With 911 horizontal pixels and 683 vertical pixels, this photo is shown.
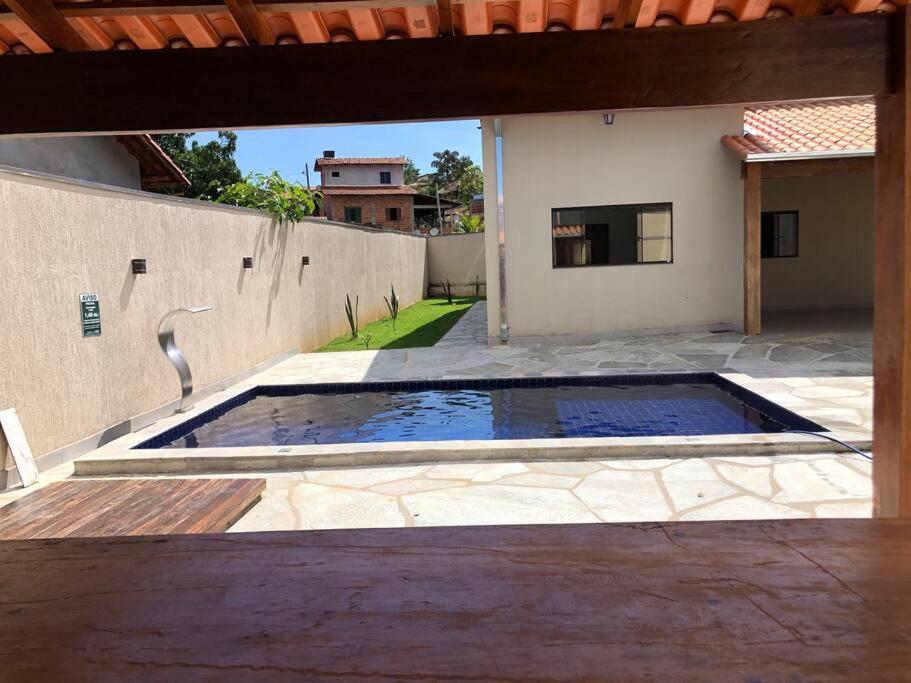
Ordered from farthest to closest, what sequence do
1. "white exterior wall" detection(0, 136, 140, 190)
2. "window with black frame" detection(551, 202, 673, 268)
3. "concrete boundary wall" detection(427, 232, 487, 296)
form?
1. "concrete boundary wall" detection(427, 232, 487, 296)
2. "window with black frame" detection(551, 202, 673, 268)
3. "white exterior wall" detection(0, 136, 140, 190)

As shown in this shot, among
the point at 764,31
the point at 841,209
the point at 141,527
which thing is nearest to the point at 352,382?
the point at 141,527

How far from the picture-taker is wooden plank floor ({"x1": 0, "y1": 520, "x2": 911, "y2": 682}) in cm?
142

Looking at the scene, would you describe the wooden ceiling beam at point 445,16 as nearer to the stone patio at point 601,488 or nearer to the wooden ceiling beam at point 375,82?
the wooden ceiling beam at point 375,82

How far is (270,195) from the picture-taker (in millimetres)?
11273

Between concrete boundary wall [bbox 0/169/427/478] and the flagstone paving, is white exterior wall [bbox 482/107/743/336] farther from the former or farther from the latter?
the flagstone paving

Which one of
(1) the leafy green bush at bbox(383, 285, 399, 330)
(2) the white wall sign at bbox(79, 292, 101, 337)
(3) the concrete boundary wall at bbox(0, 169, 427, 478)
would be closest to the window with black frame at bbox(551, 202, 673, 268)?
(3) the concrete boundary wall at bbox(0, 169, 427, 478)

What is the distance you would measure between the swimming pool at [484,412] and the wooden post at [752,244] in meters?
3.34

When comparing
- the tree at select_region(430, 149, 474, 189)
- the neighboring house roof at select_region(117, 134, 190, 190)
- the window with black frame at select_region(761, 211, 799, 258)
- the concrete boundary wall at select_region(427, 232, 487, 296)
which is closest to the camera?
the neighboring house roof at select_region(117, 134, 190, 190)

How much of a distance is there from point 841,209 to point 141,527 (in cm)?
1510

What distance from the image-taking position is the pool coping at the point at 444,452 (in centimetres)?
568

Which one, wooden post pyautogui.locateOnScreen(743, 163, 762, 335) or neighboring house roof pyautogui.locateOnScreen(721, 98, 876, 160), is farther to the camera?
wooden post pyautogui.locateOnScreen(743, 163, 762, 335)

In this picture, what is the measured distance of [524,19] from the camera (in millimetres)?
2992

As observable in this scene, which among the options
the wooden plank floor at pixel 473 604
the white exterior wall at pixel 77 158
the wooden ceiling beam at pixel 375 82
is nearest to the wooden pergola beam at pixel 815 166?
the wooden ceiling beam at pixel 375 82

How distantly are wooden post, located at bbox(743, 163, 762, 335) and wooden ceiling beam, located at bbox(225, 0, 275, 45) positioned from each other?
996 cm
